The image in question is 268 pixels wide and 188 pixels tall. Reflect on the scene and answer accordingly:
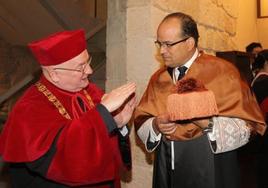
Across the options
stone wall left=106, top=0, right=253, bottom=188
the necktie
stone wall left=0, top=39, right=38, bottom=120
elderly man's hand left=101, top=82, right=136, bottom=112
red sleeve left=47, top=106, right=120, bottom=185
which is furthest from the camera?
stone wall left=0, top=39, right=38, bottom=120

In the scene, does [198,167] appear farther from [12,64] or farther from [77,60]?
[12,64]

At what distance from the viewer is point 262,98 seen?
3.56 m

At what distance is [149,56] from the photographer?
285cm

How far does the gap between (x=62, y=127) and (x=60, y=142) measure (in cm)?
8

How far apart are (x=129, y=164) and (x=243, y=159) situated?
187 centimetres

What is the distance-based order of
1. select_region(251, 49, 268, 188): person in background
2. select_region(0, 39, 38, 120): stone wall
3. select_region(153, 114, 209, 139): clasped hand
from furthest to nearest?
select_region(0, 39, 38, 120): stone wall → select_region(251, 49, 268, 188): person in background → select_region(153, 114, 209, 139): clasped hand

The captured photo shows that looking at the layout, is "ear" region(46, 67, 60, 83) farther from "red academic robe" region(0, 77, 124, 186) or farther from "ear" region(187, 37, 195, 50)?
"ear" region(187, 37, 195, 50)

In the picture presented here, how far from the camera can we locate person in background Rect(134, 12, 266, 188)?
2.09 meters

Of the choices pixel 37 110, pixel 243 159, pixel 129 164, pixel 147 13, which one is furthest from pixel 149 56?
pixel 243 159

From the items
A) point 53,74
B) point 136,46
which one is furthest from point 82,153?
point 136,46

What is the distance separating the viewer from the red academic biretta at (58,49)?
1875 mm

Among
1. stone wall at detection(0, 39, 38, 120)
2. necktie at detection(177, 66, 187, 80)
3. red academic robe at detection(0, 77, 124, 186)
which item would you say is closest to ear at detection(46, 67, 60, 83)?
red academic robe at detection(0, 77, 124, 186)

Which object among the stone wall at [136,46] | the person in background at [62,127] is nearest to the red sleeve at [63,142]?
the person in background at [62,127]

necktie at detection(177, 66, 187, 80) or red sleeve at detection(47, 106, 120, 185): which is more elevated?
necktie at detection(177, 66, 187, 80)
